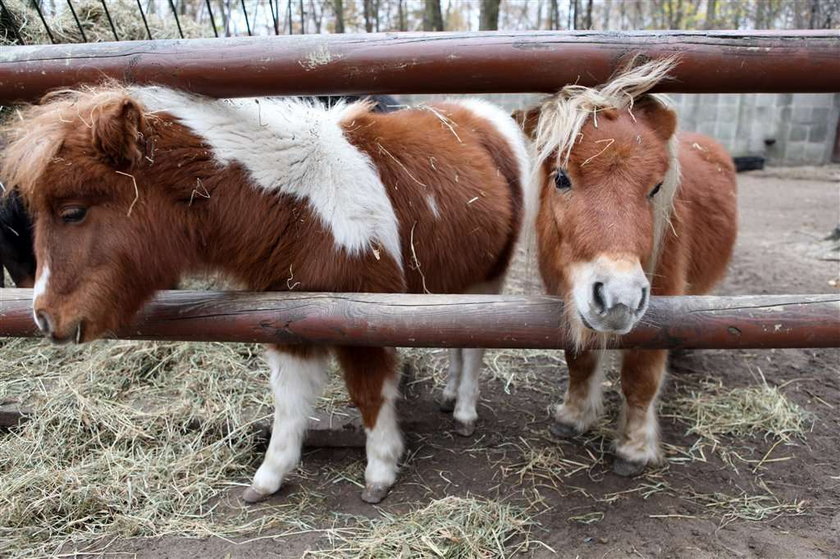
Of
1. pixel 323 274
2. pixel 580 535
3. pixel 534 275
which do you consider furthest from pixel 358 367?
pixel 580 535

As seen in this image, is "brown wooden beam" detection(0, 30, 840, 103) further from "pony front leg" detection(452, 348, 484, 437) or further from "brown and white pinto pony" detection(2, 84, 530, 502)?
"pony front leg" detection(452, 348, 484, 437)

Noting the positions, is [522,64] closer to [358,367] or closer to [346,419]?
[358,367]

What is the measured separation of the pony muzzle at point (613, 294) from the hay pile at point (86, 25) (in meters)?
3.67

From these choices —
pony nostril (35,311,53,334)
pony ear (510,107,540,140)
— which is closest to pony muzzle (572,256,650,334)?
pony ear (510,107,540,140)

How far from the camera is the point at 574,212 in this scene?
6.97 feet

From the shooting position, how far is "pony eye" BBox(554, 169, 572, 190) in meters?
2.19

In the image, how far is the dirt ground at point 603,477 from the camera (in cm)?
257

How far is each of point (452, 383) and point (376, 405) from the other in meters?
0.99

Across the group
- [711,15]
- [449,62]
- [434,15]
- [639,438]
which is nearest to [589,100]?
[449,62]

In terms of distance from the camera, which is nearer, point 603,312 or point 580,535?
point 603,312

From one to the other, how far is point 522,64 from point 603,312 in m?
0.95

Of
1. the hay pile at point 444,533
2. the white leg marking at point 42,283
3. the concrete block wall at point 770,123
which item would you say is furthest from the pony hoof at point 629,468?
the concrete block wall at point 770,123

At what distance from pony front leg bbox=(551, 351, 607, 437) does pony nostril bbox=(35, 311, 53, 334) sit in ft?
8.21

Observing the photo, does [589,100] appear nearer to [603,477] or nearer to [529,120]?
[529,120]
